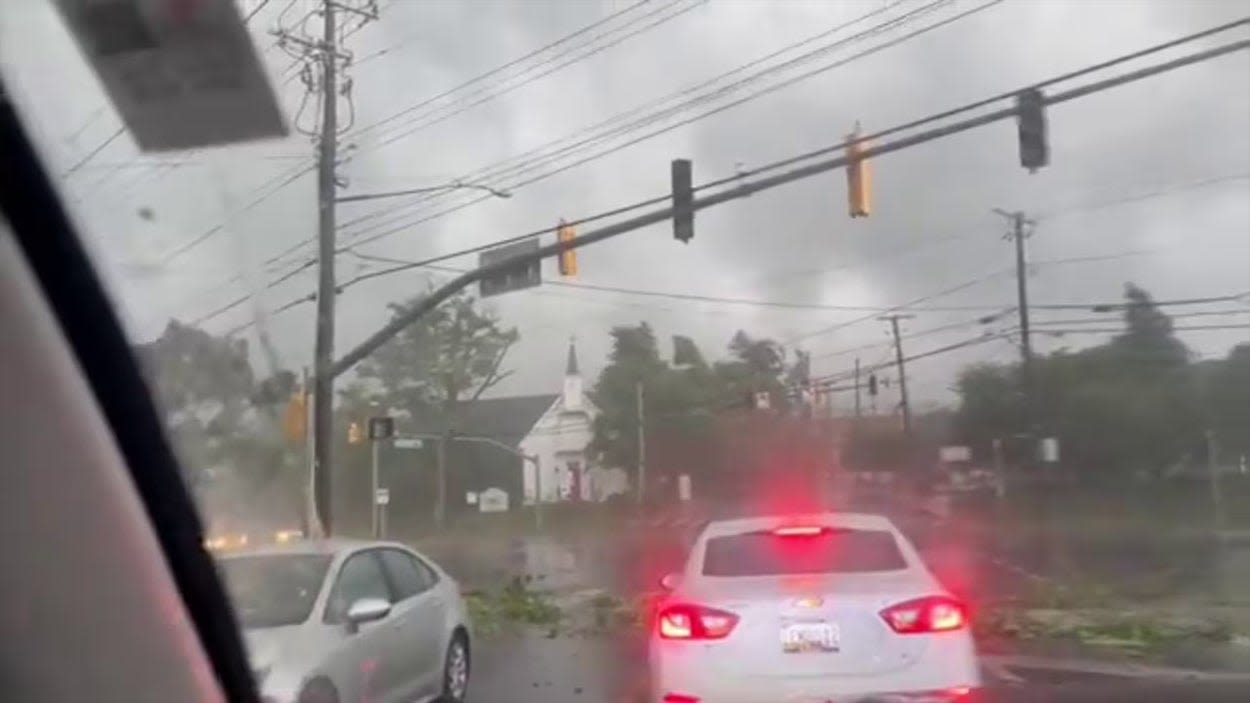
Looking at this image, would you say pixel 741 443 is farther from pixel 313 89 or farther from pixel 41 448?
pixel 41 448

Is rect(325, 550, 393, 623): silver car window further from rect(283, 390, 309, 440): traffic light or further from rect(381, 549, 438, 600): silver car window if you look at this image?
rect(283, 390, 309, 440): traffic light

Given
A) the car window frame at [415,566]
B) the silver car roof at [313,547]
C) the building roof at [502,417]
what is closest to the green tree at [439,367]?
the building roof at [502,417]

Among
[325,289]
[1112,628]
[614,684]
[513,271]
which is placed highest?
[513,271]

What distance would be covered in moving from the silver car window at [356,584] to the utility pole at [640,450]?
13.7 meters

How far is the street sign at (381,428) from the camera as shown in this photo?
13593mm

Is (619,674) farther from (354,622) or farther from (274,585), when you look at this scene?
(274,585)

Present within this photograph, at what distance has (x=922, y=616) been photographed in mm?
8156

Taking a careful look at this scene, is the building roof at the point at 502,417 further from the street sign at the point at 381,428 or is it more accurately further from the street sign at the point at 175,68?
the street sign at the point at 175,68

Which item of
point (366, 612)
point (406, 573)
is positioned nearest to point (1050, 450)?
point (406, 573)

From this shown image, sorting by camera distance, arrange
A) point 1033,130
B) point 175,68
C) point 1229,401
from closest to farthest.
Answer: point 175,68 < point 1033,130 < point 1229,401

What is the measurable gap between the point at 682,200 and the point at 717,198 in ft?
1.35

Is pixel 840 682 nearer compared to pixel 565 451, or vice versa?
pixel 840 682

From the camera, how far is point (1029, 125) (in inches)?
641

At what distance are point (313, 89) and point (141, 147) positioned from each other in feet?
19.5
